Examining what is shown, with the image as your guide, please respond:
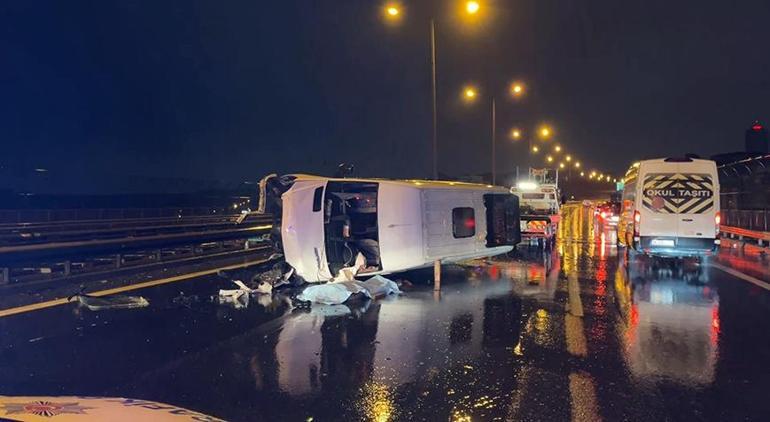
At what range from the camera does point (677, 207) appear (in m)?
14.1

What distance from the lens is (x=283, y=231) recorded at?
35.3 feet

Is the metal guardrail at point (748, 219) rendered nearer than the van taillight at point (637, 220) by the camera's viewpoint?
No

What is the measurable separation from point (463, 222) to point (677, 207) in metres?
6.03

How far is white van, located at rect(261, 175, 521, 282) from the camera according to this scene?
10422mm

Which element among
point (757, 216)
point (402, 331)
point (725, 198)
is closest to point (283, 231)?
point (402, 331)

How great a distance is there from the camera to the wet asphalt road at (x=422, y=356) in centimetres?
494

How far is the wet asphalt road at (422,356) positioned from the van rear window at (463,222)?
55.0 inches

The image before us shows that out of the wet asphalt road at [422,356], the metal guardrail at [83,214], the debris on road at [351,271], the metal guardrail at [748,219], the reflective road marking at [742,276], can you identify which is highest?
the metal guardrail at [83,214]

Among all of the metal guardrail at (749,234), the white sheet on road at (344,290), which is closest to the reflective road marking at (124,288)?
the white sheet on road at (344,290)

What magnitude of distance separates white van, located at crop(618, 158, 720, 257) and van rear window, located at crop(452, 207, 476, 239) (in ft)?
17.0

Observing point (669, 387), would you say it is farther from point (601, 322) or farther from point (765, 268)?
point (765, 268)

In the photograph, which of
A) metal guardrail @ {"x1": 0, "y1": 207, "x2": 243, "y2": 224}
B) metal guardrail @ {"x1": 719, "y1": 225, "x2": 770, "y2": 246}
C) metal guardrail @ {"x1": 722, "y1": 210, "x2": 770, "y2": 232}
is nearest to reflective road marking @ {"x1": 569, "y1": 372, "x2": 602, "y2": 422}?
metal guardrail @ {"x1": 719, "y1": 225, "x2": 770, "y2": 246}

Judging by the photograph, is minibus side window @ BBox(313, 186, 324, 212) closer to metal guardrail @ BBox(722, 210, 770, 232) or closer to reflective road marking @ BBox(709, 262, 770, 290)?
reflective road marking @ BBox(709, 262, 770, 290)

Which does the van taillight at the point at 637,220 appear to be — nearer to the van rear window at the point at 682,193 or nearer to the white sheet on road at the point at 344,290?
the van rear window at the point at 682,193
